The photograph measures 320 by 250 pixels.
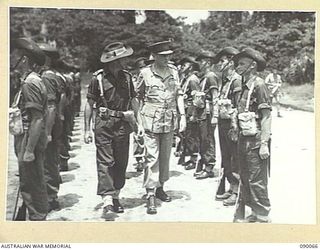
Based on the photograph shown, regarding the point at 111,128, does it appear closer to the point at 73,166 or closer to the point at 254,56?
the point at 73,166

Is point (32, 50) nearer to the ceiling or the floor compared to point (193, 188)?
nearer to the ceiling

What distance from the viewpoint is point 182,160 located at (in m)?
3.27

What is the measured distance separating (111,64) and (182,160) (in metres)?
0.64

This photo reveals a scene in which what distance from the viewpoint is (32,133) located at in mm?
3098

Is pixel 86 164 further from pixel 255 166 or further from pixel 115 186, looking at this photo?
pixel 255 166

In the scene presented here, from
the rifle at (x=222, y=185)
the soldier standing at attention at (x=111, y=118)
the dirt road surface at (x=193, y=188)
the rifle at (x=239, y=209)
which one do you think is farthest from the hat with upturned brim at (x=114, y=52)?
the rifle at (x=239, y=209)

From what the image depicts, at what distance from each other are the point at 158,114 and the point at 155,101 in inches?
2.8

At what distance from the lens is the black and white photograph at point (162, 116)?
3.16 meters

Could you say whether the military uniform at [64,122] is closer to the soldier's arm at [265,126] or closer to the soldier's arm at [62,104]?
the soldier's arm at [62,104]

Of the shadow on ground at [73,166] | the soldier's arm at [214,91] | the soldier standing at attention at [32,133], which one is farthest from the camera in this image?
the soldier's arm at [214,91]

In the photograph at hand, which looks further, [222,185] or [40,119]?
[222,185]

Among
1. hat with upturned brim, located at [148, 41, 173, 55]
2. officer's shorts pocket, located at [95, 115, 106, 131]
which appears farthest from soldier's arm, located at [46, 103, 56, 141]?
hat with upturned brim, located at [148, 41, 173, 55]

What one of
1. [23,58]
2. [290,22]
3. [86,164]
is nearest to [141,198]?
[86,164]

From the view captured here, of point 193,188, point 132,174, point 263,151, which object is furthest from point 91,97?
point 263,151
